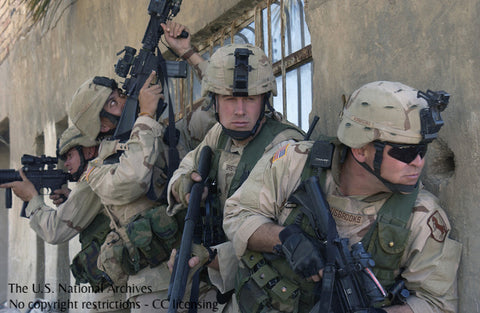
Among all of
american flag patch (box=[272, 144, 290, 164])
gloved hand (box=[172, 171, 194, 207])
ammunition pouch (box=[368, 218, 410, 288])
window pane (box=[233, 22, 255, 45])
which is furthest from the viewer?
window pane (box=[233, 22, 255, 45])

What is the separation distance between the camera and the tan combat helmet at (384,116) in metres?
1.65

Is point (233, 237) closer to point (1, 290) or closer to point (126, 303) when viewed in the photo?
point (126, 303)

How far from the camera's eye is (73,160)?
3.55 metres

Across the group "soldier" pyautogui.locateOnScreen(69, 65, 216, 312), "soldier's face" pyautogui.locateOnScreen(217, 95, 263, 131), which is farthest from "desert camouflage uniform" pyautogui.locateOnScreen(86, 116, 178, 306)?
"soldier's face" pyautogui.locateOnScreen(217, 95, 263, 131)

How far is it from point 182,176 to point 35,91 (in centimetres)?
545

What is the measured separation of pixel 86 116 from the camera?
3.10 m

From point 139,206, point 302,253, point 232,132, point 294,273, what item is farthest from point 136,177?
point 302,253

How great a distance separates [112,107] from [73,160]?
59 cm

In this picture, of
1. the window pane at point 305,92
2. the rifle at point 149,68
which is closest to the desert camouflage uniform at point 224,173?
the rifle at point 149,68

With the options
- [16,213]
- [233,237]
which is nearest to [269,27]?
[233,237]

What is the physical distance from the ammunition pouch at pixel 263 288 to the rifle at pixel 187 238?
0.24 meters

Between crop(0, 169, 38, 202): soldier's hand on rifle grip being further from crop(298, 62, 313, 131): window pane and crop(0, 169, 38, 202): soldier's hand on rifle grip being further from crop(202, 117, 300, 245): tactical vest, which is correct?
crop(298, 62, 313, 131): window pane

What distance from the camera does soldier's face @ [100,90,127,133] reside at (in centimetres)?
314

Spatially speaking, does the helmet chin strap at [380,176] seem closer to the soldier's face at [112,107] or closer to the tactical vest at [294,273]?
the tactical vest at [294,273]
